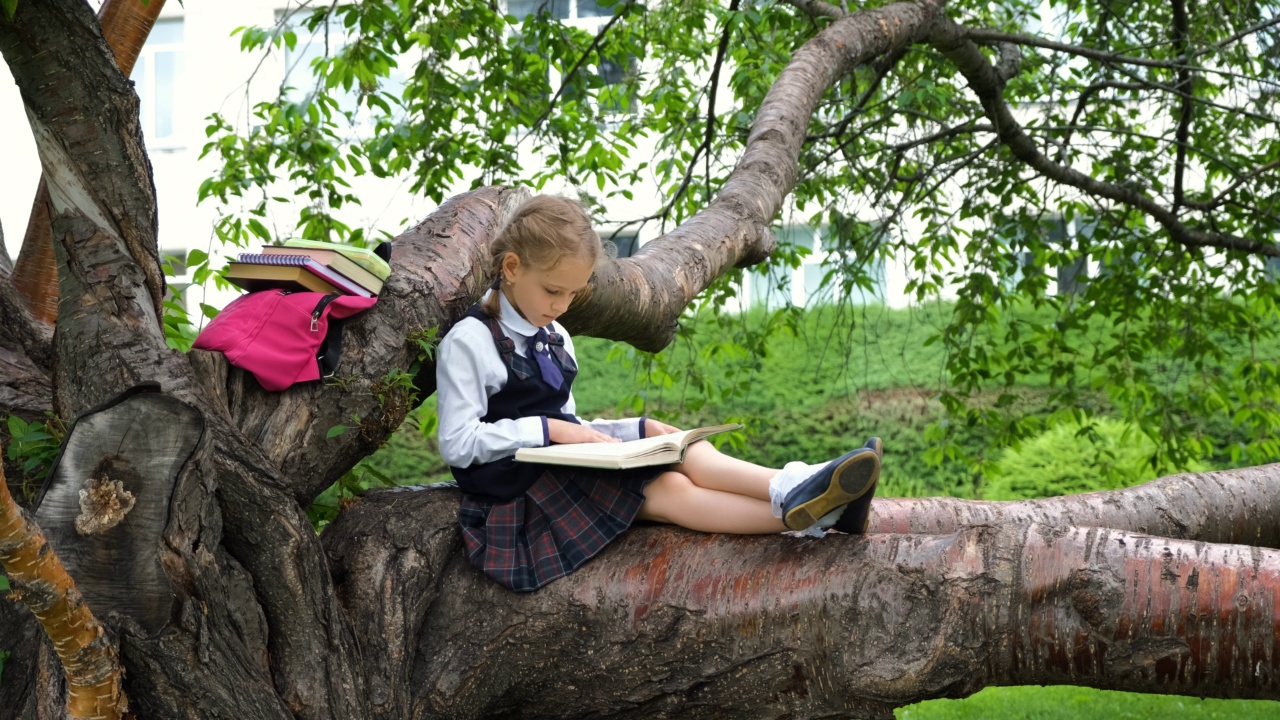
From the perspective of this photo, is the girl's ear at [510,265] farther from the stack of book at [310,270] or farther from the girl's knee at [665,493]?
the girl's knee at [665,493]

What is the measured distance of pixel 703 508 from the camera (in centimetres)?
240

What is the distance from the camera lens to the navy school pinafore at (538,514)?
7.77 feet

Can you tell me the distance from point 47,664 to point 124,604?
25 cm

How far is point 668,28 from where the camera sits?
6.25 metres

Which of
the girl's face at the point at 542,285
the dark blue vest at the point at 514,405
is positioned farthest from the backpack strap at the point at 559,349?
the girl's face at the point at 542,285

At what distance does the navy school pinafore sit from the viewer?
237 centimetres

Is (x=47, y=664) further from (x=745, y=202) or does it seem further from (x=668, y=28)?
(x=668, y=28)

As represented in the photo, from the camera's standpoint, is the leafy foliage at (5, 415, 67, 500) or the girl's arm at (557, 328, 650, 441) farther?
the girl's arm at (557, 328, 650, 441)

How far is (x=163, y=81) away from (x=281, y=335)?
14.8 m

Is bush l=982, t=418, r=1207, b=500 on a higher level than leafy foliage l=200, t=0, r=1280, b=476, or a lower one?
lower

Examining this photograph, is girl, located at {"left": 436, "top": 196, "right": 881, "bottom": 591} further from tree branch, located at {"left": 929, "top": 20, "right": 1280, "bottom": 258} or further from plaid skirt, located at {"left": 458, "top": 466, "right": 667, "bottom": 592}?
tree branch, located at {"left": 929, "top": 20, "right": 1280, "bottom": 258}

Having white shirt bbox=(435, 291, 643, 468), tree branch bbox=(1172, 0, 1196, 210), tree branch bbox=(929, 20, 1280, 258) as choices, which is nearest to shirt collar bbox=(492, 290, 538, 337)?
white shirt bbox=(435, 291, 643, 468)

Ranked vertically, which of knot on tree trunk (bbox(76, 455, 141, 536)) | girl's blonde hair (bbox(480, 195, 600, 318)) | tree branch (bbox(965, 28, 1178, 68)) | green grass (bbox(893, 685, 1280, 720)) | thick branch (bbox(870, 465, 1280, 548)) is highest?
tree branch (bbox(965, 28, 1178, 68))

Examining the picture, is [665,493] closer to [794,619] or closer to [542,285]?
[794,619]
